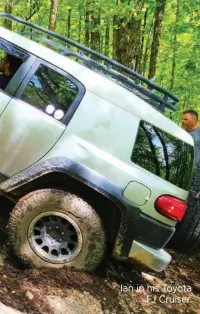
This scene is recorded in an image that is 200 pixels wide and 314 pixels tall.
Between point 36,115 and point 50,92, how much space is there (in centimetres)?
30

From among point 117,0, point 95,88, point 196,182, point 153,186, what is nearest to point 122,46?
point 117,0

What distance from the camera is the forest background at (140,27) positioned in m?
7.84

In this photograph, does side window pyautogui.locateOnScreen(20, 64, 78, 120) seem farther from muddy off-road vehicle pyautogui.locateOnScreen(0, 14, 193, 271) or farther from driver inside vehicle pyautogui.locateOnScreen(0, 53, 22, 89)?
driver inside vehicle pyautogui.locateOnScreen(0, 53, 22, 89)

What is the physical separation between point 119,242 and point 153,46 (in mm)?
8515

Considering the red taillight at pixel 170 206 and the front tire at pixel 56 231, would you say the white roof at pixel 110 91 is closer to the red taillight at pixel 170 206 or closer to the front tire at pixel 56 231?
the red taillight at pixel 170 206

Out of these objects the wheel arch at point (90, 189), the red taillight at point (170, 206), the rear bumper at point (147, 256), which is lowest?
the rear bumper at point (147, 256)

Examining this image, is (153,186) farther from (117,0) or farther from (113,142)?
(117,0)

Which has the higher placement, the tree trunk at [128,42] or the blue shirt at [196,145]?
the tree trunk at [128,42]

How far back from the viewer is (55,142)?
3.82 m

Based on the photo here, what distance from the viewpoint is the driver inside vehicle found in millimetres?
4137

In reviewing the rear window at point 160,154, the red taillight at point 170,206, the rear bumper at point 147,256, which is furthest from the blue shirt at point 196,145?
the rear bumper at point 147,256

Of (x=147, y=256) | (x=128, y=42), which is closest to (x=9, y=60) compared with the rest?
(x=147, y=256)

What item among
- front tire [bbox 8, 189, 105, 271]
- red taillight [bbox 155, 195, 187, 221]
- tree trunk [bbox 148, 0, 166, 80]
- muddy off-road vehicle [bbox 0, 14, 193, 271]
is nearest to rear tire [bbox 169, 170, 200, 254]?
muddy off-road vehicle [bbox 0, 14, 193, 271]

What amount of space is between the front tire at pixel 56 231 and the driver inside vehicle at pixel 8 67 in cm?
131
